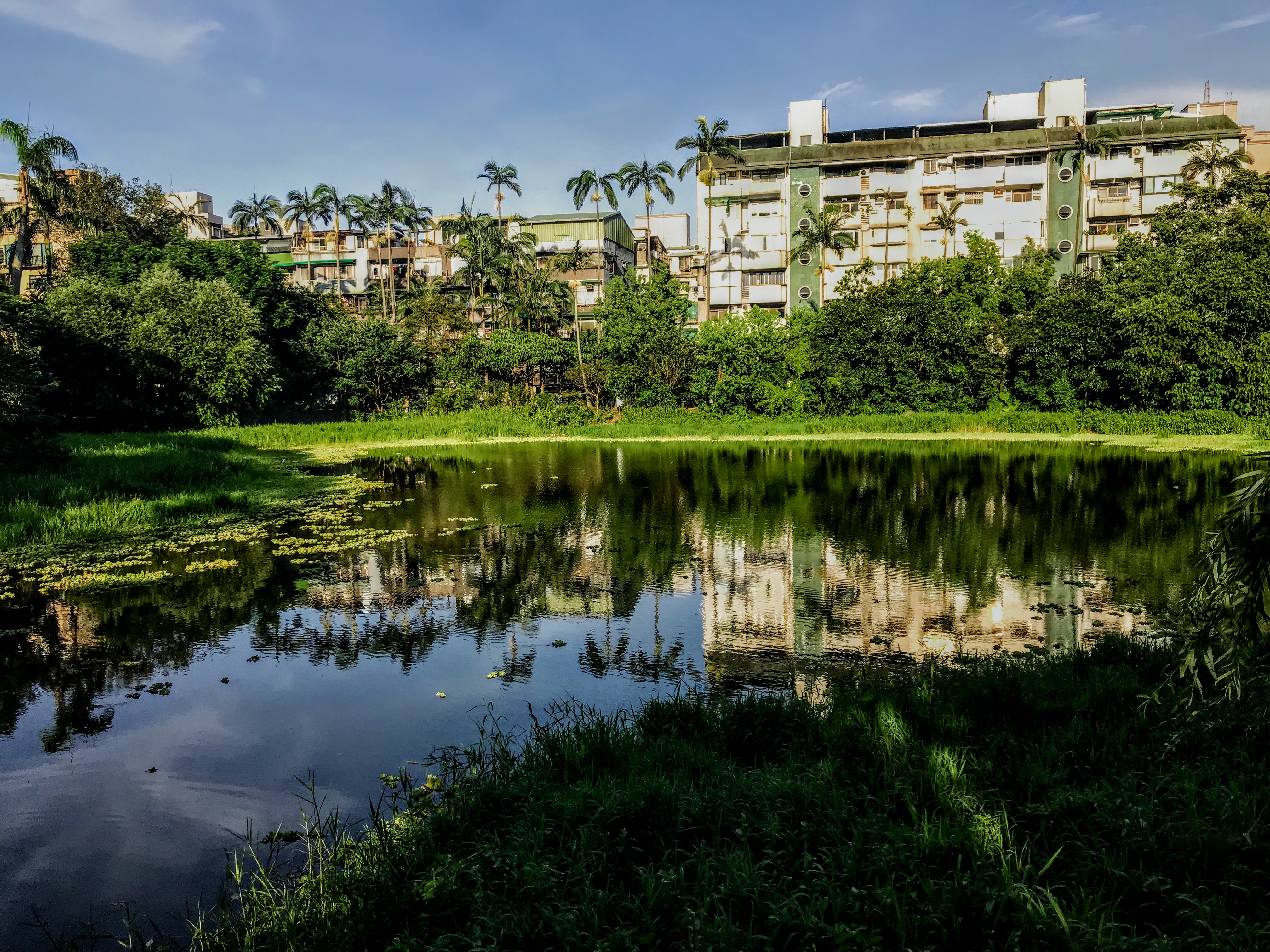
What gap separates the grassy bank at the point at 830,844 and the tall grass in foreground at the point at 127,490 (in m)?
15.4

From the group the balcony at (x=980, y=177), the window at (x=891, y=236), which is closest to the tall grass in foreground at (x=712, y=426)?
the window at (x=891, y=236)

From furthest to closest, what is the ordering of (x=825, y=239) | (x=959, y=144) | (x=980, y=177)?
(x=980, y=177) < (x=959, y=144) < (x=825, y=239)

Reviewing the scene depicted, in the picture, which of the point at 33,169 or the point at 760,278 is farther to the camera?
the point at 760,278

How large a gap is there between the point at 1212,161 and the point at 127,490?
60760mm

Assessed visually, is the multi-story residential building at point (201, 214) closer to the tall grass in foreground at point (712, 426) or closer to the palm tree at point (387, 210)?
the palm tree at point (387, 210)

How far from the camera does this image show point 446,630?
11.9 meters

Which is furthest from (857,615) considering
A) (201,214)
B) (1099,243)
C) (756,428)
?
(201,214)

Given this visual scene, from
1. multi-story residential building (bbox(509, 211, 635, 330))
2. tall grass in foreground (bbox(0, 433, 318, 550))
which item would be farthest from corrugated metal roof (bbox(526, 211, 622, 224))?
tall grass in foreground (bbox(0, 433, 318, 550))

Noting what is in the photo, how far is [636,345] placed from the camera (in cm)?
5428

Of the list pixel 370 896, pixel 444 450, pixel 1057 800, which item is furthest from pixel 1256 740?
pixel 444 450

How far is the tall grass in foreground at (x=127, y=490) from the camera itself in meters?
18.2

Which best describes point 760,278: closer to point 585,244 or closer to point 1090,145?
point 585,244

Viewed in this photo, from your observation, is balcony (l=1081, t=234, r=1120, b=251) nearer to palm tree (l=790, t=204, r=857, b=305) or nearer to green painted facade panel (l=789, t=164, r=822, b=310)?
palm tree (l=790, t=204, r=857, b=305)

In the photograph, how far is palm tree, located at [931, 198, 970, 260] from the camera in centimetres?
5991
